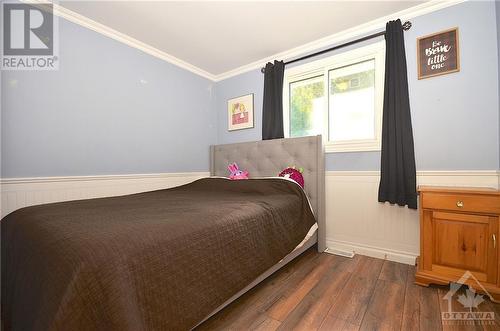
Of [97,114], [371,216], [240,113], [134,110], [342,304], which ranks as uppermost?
[240,113]

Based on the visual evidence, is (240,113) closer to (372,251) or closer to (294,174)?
(294,174)

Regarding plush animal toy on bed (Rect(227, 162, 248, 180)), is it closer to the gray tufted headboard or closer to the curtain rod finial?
the gray tufted headboard

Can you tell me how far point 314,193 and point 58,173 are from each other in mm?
2576

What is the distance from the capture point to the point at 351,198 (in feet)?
7.95

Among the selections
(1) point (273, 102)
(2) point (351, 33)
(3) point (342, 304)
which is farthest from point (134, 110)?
(3) point (342, 304)

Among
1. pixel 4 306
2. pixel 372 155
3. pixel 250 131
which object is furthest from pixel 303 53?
pixel 4 306

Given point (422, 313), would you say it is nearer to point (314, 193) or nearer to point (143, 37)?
point (314, 193)

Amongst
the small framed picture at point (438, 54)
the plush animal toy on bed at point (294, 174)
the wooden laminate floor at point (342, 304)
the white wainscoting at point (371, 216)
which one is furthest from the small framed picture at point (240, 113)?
the wooden laminate floor at point (342, 304)

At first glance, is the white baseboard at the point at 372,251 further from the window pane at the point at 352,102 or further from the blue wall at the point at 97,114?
the blue wall at the point at 97,114

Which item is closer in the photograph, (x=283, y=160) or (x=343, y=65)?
(x=343, y=65)

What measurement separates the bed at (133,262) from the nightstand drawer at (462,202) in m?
1.11

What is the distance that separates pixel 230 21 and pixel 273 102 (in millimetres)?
1053

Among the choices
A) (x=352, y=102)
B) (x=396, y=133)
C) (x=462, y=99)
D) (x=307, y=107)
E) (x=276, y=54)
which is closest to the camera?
(x=462, y=99)

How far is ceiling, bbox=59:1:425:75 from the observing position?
2082 millimetres
